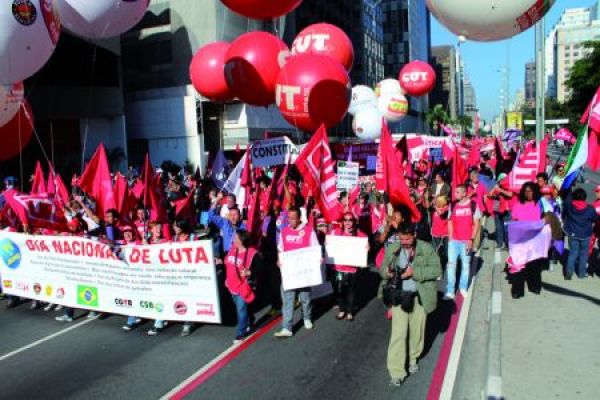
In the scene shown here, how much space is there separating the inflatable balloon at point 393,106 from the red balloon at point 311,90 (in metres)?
12.0

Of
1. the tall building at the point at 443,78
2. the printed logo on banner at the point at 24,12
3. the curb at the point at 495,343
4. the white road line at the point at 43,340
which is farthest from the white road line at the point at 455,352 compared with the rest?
the tall building at the point at 443,78

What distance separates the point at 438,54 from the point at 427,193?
612 ft

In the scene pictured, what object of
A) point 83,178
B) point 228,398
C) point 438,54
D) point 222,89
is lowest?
point 228,398

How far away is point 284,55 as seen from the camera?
11.6m

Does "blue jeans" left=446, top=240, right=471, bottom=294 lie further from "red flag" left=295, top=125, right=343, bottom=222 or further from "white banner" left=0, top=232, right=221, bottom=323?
"white banner" left=0, top=232, right=221, bottom=323

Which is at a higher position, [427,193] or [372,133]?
[372,133]

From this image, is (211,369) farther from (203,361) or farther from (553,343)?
(553,343)

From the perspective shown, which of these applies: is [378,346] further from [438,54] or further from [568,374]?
[438,54]

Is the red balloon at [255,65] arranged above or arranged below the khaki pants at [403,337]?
above

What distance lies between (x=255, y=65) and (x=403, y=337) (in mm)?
6949

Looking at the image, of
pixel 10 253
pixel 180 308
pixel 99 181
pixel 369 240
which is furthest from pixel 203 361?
pixel 10 253

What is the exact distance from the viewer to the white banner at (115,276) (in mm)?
7457

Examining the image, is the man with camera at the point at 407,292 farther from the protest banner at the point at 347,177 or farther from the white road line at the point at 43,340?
the protest banner at the point at 347,177

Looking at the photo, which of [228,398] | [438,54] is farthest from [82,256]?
[438,54]
